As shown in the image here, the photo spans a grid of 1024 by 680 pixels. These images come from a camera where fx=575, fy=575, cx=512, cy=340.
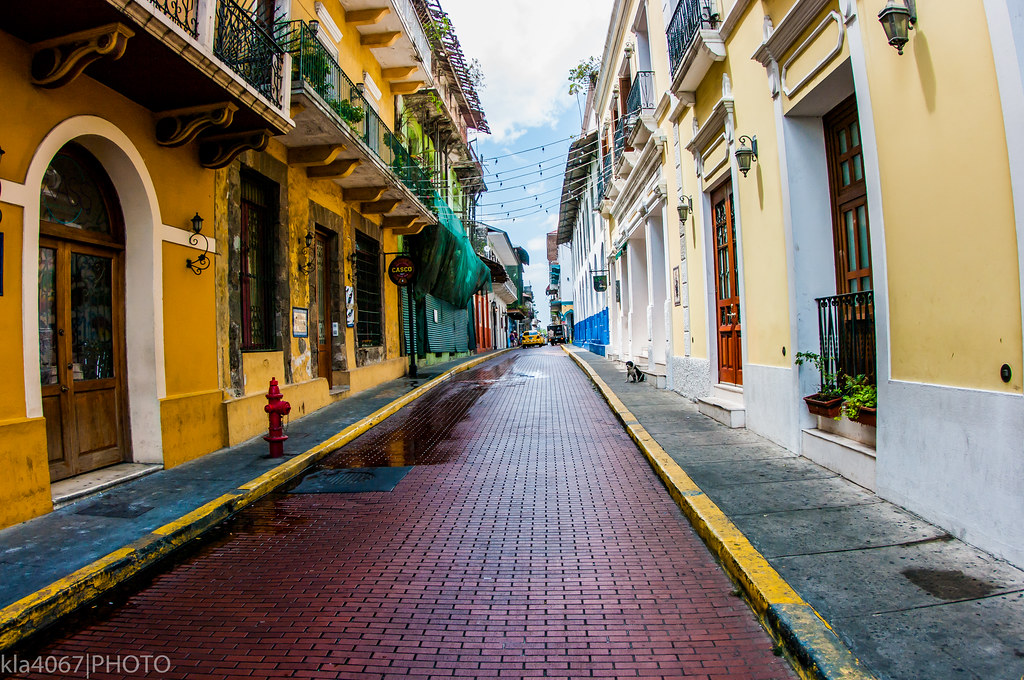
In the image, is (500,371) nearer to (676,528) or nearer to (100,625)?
(676,528)

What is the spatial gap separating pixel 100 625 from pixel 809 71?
7.06m

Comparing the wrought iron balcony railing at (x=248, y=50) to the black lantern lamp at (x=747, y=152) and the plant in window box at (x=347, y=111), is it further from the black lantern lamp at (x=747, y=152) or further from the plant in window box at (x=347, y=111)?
the black lantern lamp at (x=747, y=152)

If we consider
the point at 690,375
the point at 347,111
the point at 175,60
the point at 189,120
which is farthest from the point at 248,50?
the point at 690,375

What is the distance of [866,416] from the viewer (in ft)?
16.0

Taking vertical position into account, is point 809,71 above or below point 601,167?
below

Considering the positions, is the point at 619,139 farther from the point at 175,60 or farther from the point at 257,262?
the point at 175,60

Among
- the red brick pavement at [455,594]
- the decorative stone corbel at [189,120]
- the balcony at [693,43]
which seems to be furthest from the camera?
the balcony at [693,43]

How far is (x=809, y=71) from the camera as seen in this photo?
5.50m

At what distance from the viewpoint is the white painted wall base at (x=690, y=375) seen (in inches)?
374

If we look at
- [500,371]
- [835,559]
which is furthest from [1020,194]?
[500,371]

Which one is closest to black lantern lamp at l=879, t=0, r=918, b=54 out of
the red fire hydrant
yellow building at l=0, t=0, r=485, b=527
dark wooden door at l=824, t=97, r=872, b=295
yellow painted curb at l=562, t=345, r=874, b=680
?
dark wooden door at l=824, t=97, r=872, b=295

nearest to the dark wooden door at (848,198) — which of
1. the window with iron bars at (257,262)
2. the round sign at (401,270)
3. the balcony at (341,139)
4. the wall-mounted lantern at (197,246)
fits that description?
the balcony at (341,139)

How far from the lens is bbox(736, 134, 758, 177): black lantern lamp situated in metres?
6.87

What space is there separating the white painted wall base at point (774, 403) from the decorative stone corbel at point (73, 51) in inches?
281
